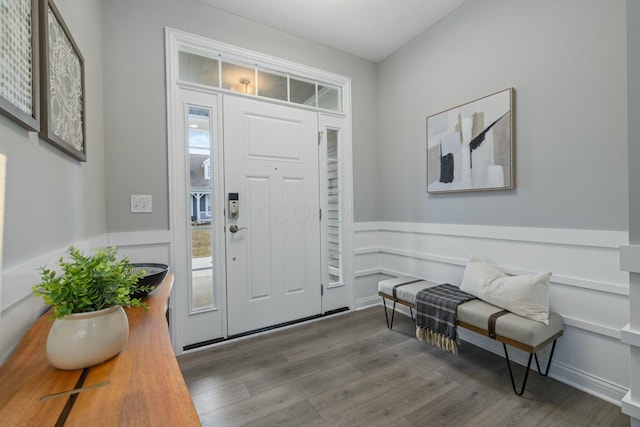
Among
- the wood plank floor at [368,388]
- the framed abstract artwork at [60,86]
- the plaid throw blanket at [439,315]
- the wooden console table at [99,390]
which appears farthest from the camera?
the plaid throw blanket at [439,315]

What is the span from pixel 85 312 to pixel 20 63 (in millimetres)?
791

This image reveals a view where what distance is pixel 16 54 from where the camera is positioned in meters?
0.84

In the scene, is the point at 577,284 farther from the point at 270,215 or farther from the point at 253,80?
the point at 253,80

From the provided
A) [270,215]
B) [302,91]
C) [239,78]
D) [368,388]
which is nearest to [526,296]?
[368,388]

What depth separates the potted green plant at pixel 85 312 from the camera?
0.72 metres

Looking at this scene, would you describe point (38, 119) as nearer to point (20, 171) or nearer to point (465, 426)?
point (20, 171)

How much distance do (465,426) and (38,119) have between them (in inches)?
89.3

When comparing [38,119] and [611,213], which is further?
[611,213]

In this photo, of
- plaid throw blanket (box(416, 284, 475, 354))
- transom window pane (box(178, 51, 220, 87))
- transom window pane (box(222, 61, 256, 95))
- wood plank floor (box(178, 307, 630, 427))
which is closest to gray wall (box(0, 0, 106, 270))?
transom window pane (box(178, 51, 220, 87))

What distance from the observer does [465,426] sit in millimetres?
1427

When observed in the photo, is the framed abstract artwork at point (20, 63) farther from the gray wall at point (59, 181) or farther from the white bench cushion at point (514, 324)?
the white bench cushion at point (514, 324)

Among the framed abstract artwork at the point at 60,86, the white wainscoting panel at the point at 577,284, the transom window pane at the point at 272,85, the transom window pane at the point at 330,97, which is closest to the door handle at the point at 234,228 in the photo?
the framed abstract artwork at the point at 60,86

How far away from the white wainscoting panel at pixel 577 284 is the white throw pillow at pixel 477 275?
0.11 m

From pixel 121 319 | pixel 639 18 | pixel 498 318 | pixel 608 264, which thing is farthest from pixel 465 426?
pixel 639 18
